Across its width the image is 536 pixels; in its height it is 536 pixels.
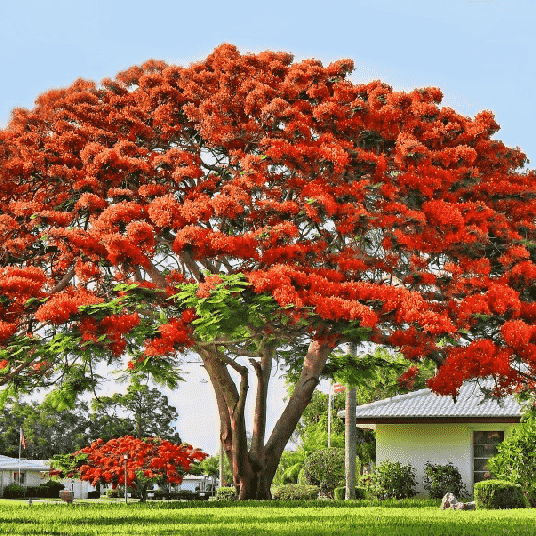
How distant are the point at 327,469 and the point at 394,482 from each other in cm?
650

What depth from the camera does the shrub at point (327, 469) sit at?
29.0m

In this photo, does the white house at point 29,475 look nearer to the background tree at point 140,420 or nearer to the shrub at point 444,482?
the background tree at point 140,420

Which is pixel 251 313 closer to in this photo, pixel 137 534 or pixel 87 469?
pixel 137 534

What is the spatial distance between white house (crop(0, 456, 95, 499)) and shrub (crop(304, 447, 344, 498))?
2187 centimetres

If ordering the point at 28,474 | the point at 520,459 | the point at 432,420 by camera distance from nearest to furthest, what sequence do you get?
the point at 520,459
the point at 432,420
the point at 28,474

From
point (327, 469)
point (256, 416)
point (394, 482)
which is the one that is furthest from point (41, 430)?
point (256, 416)

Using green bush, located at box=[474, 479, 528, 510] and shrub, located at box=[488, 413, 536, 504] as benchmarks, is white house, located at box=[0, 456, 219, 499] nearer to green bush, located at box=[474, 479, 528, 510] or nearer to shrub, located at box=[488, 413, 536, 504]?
shrub, located at box=[488, 413, 536, 504]

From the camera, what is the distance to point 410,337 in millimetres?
13148

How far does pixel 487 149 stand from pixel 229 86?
4717 mm

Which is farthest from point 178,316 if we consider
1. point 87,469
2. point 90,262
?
point 87,469

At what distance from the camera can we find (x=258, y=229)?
13523mm

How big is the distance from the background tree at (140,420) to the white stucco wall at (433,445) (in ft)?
98.4

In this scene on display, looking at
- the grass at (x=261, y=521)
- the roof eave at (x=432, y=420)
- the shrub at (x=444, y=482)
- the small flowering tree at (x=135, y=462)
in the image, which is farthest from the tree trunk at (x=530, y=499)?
the small flowering tree at (x=135, y=462)

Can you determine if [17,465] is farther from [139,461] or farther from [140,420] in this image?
[139,461]
